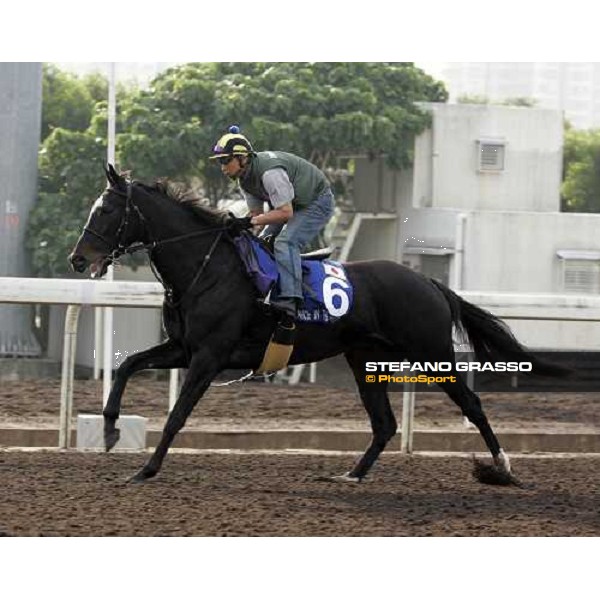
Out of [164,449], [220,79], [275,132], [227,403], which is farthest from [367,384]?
[220,79]

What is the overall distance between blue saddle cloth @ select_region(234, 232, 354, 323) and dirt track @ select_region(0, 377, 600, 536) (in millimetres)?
1016

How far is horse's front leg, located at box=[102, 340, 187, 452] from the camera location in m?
8.91

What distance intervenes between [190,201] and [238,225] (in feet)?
1.18

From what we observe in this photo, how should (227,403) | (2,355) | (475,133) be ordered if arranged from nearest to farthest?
(227,403)
(2,355)
(475,133)

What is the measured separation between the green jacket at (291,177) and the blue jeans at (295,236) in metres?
0.06

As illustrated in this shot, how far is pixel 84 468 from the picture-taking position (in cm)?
936

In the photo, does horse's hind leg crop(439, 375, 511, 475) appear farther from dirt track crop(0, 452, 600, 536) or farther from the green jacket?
the green jacket

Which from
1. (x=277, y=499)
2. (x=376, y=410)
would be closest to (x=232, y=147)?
(x=376, y=410)

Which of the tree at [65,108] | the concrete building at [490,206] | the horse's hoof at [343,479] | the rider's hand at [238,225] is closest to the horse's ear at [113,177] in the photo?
the rider's hand at [238,225]

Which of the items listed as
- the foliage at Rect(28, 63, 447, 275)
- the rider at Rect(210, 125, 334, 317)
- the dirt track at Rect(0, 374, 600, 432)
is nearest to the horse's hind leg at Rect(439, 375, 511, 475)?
the rider at Rect(210, 125, 334, 317)

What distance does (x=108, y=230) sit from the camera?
8805 mm

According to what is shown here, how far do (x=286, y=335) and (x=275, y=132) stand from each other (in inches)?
568

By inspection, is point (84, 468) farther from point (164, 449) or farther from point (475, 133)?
point (475, 133)

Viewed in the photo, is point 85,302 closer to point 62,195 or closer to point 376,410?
point 376,410
